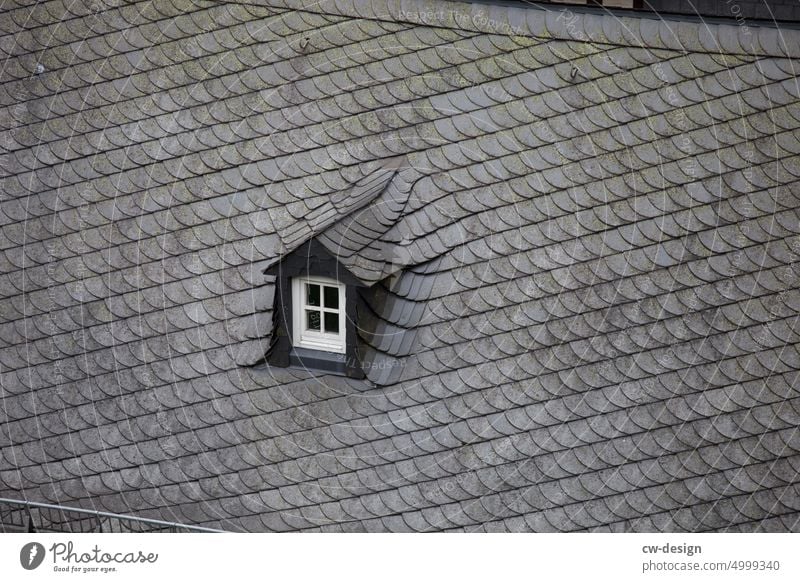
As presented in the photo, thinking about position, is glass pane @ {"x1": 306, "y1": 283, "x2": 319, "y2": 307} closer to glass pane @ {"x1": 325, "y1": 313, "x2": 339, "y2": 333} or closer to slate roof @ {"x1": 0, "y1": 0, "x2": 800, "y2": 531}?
glass pane @ {"x1": 325, "y1": 313, "x2": 339, "y2": 333}

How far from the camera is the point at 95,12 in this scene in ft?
73.4

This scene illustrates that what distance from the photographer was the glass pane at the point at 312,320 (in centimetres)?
2141

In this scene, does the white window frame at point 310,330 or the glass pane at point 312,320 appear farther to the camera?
the glass pane at point 312,320

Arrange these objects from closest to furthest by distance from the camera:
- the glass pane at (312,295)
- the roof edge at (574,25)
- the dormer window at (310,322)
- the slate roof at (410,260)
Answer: the roof edge at (574,25) → the slate roof at (410,260) → the dormer window at (310,322) → the glass pane at (312,295)

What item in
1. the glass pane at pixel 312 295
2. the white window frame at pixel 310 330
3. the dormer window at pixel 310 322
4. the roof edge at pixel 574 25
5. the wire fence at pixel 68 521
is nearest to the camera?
the roof edge at pixel 574 25

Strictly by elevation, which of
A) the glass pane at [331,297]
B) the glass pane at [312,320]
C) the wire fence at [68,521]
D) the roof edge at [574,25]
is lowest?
the wire fence at [68,521]

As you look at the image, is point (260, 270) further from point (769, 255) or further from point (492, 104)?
point (769, 255)

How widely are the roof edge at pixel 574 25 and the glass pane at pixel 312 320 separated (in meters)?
3.29

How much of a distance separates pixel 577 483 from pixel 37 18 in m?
8.28

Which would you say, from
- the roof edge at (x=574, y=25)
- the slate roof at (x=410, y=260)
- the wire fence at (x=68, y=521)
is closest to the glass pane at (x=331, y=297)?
the slate roof at (x=410, y=260)

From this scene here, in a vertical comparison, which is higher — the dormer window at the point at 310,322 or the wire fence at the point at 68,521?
the dormer window at the point at 310,322

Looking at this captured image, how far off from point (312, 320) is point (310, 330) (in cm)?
11
